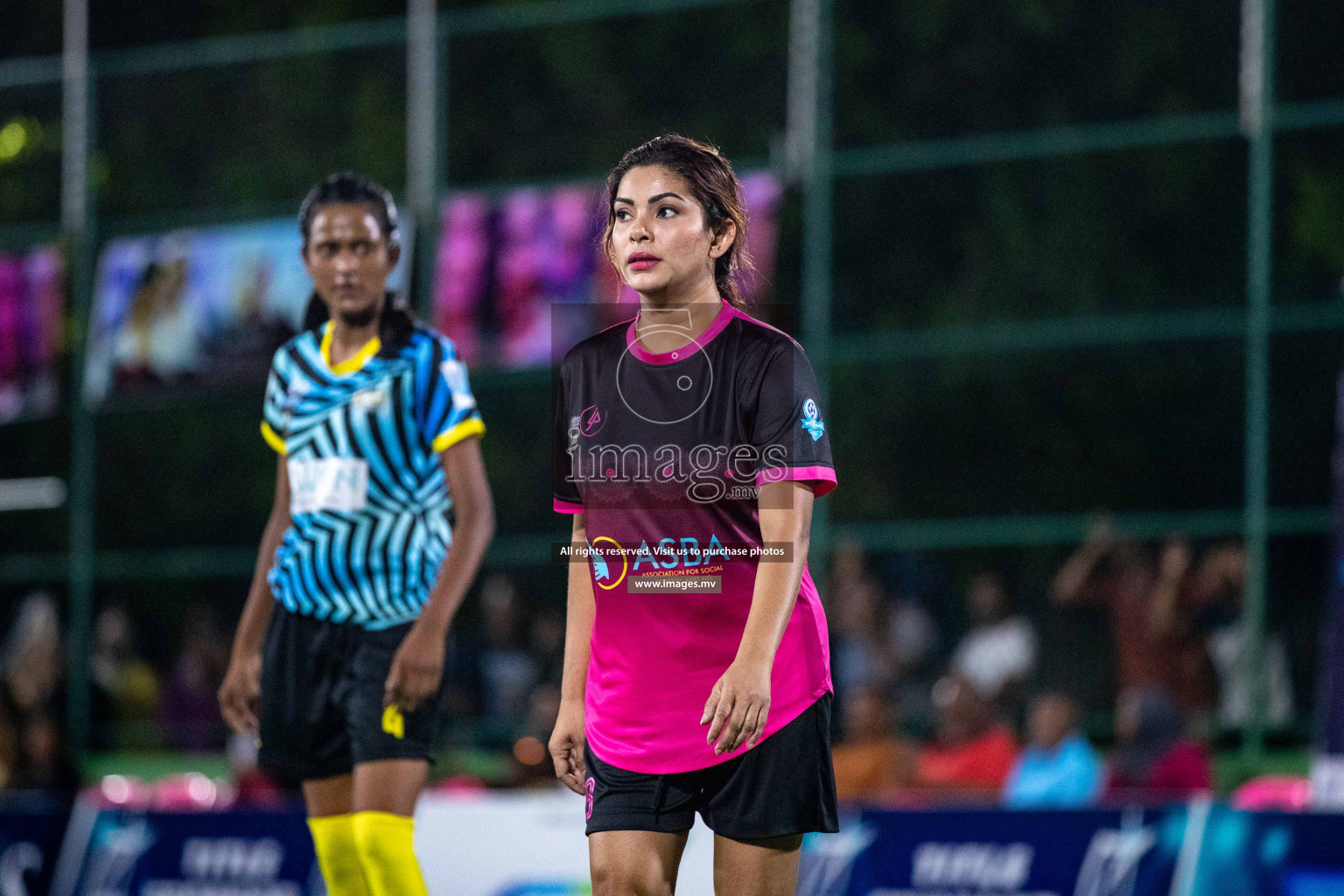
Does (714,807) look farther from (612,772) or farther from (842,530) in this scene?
(842,530)

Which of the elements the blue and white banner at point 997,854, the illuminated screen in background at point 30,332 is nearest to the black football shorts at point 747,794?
the blue and white banner at point 997,854

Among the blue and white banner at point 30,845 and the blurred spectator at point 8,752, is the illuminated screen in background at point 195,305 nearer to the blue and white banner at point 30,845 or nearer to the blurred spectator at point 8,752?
the blurred spectator at point 8,752

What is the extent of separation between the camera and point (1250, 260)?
11.6 m

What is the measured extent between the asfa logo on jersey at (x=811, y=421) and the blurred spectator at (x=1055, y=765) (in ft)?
19.6

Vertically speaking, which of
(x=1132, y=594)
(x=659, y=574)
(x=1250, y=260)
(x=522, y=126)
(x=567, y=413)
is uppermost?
(x=522, y=126)

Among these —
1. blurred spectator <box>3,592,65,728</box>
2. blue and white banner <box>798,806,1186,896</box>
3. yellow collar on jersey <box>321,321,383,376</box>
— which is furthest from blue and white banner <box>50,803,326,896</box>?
blurred spectator <box>3,592,65,728</box>

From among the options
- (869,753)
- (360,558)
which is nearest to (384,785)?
(360,558)

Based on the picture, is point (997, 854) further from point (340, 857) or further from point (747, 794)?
point (747, 794)

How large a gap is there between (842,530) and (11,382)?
6569mm

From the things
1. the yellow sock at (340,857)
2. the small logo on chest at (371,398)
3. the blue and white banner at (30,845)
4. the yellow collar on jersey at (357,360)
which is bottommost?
the blue and white banner at (30,845)

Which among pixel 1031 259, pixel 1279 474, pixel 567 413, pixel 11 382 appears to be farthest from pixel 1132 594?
pixel 11 382

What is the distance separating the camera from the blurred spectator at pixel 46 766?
1156cm

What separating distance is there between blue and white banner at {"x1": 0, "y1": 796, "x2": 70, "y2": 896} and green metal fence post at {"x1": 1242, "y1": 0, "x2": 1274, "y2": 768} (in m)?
6.41

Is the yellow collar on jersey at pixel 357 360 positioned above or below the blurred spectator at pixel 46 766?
above
